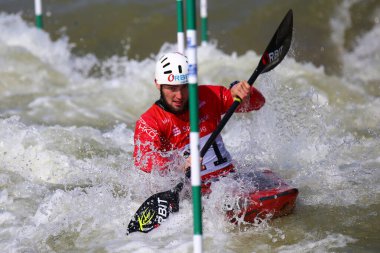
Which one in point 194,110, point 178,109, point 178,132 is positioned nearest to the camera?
point 194,110

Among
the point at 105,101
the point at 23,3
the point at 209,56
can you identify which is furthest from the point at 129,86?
the point at 23,3

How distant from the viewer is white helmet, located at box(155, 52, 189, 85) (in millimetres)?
5180

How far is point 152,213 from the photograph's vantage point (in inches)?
204

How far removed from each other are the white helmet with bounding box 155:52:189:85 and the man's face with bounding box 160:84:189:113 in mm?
46

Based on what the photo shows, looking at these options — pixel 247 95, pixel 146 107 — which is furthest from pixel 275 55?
pixel 146 107

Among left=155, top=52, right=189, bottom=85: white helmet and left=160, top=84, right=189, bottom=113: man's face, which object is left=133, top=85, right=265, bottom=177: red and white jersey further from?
left=155, top=52, right=189, bottom=85: white helmet

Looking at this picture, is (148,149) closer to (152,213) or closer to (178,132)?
(178,132)

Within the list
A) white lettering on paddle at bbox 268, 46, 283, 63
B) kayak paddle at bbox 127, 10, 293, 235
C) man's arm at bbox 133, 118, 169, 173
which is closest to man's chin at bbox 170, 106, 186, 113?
man's arm at bbox 133, 118, 169, 173

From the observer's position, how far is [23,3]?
1191 cm

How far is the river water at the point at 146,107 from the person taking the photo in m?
5.29

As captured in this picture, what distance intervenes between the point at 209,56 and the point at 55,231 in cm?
559

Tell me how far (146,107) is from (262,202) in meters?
4.33

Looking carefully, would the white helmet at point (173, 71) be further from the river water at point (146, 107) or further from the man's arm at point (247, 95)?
the river water at point (146, 107)

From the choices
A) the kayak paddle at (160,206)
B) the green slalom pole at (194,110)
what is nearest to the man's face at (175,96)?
the kayak paddle at (160,206)
